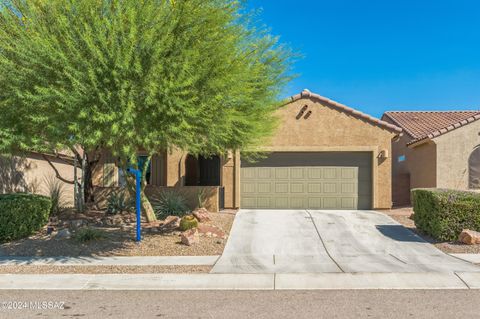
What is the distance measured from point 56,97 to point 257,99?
5.37 metres

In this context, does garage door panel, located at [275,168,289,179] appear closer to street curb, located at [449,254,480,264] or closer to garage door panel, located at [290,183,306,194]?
garage door panel, located at [290,183,306,194]

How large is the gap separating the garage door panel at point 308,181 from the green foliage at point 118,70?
7.33 meters

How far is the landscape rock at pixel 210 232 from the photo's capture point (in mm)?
12281

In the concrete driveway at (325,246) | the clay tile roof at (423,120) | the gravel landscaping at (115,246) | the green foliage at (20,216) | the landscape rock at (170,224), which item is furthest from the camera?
the clay tile roof at (423,120)

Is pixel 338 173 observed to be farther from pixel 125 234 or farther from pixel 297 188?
pixel 125 234

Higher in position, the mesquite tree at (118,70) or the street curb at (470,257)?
the mesquite tree at (118,70)

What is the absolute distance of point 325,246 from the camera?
11.5 metres

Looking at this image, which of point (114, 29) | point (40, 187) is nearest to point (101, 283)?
point (114, 29)

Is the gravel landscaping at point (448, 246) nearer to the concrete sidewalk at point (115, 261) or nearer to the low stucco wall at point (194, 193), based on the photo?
the concrete sidewalk at point (115, 261)

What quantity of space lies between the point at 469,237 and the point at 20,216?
1205 cm

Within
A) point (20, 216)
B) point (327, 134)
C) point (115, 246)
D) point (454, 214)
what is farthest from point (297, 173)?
point (20, 216)

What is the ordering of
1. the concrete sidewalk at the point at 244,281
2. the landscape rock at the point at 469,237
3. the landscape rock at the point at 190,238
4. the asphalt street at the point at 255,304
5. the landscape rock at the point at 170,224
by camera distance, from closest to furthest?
the asphalt street at the point at 255,304, the concrete sidewalk at the point at 244,281, the landscape rock at the point at 469,237, the landscape rock at the point at 190,238, the landscape rock at the point at 170,224

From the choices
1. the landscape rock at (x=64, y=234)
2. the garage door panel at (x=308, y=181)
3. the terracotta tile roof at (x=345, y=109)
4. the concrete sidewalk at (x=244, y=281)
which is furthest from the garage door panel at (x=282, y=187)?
the concrete sidewalk at (x=244, y=281)

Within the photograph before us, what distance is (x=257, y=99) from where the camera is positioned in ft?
39.3
